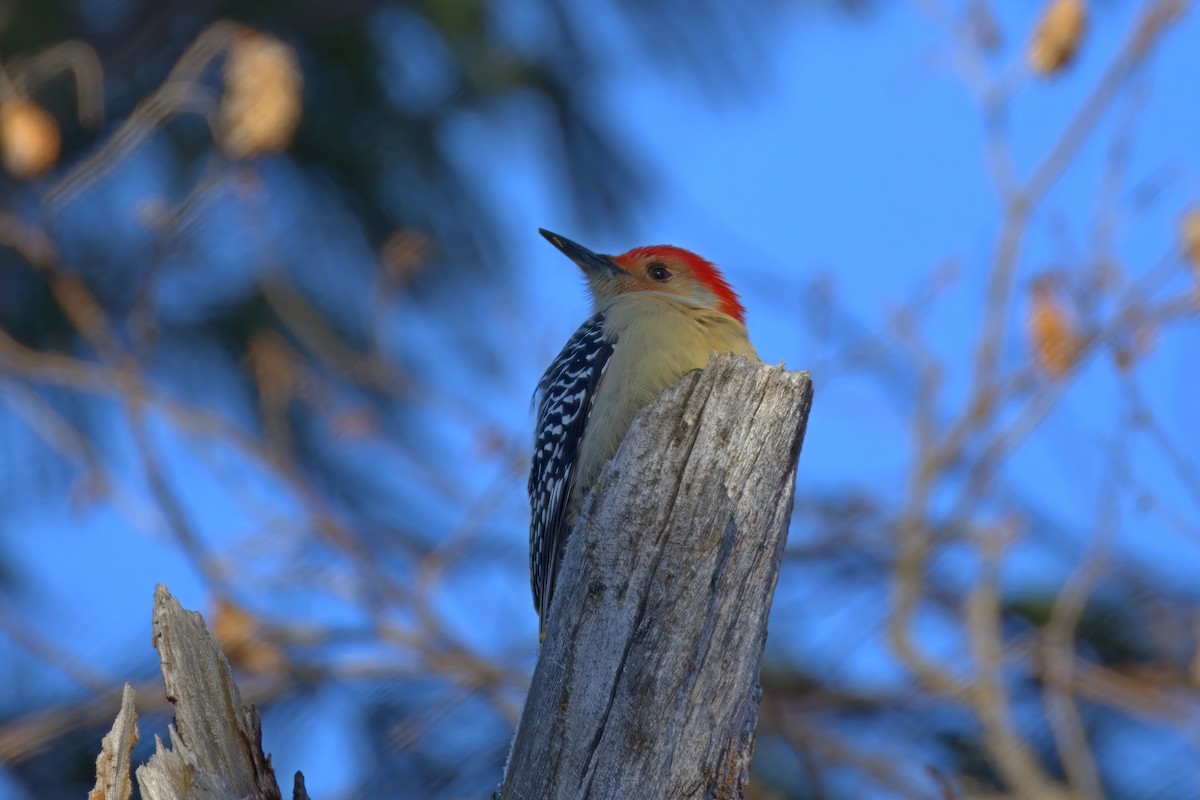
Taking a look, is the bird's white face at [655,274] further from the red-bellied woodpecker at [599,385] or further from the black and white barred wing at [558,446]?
the black and white barred wing at [558,446]

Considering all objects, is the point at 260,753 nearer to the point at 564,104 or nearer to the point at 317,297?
the point at 317,297

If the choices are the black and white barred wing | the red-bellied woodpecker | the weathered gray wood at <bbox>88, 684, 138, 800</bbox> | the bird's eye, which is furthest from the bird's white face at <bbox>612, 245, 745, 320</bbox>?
the weathered gray wood at <bbox>88, 684, 138, 800</bbox>

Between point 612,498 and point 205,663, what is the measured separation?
36.5 inches

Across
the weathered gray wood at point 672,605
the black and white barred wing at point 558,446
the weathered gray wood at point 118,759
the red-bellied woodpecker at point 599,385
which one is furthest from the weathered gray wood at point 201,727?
the black and white barred wing at point 558,446

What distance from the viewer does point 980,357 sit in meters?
6.74

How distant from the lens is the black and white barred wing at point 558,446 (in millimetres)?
4656

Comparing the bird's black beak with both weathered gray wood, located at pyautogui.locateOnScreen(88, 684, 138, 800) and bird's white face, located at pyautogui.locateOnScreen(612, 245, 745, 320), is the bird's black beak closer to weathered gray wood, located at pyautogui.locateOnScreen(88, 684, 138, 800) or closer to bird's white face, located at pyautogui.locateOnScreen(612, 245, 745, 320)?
bird's white face, located at pyautogui.locateOnScreen(612, 245, 745, 320)

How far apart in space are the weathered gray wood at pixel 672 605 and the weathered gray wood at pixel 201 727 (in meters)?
0.52

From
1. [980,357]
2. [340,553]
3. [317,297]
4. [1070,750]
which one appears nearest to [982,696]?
[1070,750]

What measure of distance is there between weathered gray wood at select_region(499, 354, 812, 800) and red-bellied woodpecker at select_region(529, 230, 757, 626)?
119cm

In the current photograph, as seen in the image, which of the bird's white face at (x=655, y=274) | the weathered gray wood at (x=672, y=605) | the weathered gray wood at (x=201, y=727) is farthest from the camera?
the bird's white face at (x=655, y=274)

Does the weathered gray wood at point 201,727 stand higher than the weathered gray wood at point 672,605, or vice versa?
the weathered gray wood at point 672,605

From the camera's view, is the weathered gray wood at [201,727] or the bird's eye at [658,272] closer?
the weathered gray wood at [201,727]

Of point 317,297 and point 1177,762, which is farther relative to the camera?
point 317,297
